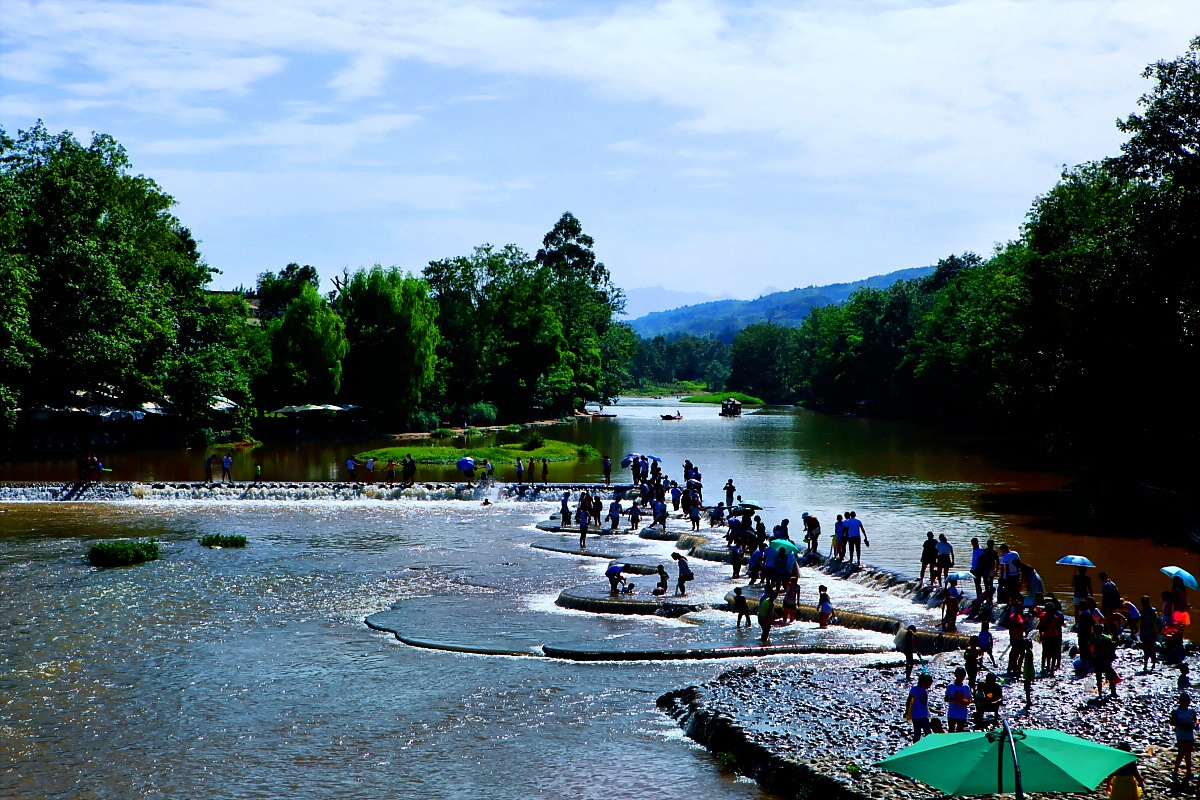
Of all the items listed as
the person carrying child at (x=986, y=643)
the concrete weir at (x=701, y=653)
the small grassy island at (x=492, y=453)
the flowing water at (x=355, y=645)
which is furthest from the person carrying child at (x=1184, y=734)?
the small grassy island at (x=492, y=453)

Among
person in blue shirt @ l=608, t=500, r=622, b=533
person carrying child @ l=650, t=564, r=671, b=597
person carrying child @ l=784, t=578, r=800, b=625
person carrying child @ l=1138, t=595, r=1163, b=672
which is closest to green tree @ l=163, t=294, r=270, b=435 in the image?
person in blue shirt @ l=608, t=500, r=622, b=533

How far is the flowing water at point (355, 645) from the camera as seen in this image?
62.2ft

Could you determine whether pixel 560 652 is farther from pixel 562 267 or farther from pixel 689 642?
pixel 562 267

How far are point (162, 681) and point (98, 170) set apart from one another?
56.0 m

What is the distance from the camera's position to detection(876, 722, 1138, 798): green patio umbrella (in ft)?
39.1

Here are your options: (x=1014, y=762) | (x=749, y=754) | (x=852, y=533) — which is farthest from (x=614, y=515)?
(x=1014, y=762)

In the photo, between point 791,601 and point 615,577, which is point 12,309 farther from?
point 791,601

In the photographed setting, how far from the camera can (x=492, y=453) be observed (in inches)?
2753

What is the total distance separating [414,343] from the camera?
87688 millimetres

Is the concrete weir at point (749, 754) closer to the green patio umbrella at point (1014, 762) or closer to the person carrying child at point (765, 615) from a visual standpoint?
the green patio umbrella at point (1014, 762)

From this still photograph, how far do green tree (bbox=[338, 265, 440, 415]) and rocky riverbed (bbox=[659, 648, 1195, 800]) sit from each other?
6644 centimetres

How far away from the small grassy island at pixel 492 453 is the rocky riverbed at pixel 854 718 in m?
42.3

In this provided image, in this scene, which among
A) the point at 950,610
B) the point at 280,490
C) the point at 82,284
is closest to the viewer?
the point at 950,610

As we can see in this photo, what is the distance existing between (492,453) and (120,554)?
3522cm
